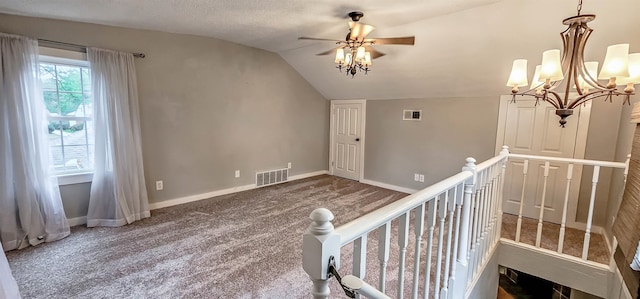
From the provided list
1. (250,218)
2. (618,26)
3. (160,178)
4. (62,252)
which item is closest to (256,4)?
(250,218)

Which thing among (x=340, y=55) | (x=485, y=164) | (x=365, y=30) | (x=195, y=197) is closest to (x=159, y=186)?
(x=195, y=197)

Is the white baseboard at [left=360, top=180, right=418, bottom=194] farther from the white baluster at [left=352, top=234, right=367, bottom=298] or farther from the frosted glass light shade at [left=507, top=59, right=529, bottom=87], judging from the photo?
the white baluster at [left=352, top=234, right=367, bottom=298]

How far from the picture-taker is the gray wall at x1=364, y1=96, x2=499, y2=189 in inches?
153

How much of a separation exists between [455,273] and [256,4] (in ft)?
8.81

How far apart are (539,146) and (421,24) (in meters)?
2.14

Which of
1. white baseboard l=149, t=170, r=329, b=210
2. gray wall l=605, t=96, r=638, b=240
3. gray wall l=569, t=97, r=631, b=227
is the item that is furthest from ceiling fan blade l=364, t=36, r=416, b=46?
white baseboard l=149, t=170, r=329, b=210

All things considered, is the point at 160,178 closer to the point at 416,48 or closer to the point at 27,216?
the point at 27,216

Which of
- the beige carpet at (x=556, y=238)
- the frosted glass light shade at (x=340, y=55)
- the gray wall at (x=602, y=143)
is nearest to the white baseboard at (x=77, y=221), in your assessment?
the frosted glass light shade at (x=340, y=55)

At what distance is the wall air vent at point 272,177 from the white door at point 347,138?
3.84 ft

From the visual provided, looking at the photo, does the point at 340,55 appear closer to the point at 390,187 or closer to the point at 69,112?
the point at 390,187

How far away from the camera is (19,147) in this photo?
2625 mm

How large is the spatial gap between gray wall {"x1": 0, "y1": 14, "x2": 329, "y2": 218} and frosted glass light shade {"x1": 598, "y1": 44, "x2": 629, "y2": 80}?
13.3ft

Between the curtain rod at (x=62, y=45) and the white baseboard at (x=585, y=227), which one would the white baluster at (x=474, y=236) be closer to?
the white baseboard at (x=585, y=227)

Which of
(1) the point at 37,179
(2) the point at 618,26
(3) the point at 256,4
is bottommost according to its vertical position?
(1) the point at 37,179
